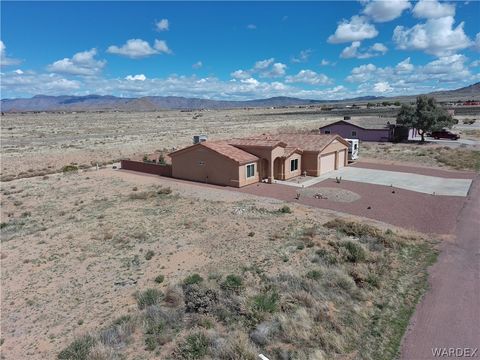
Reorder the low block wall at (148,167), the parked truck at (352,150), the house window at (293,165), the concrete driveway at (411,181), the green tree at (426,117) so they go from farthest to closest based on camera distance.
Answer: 1. the green tree at (426,117)
2. the parked truck at (352,150)
3. the low block wall at (148,167)
4. the house window at (293,165)
5. the concrete driveway at (411,181)

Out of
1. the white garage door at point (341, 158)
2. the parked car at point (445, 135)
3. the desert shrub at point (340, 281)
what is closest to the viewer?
the desert shrub at point (340, 281)

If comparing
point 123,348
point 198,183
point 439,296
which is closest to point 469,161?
point 198,183

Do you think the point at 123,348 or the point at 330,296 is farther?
the point at 330,296

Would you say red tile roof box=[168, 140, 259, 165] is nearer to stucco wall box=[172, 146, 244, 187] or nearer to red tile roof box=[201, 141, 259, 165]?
red tile roof box=[201, 141, 259, 165]

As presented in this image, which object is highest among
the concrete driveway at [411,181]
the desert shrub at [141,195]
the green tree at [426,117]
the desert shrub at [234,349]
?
the green tree at [426,117]

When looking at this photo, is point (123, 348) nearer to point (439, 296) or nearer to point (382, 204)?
point (439, 296)

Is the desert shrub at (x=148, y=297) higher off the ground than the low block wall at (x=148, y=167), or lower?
lower

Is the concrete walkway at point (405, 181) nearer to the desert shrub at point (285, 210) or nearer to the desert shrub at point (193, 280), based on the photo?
the desert shrub at point (285, 210)

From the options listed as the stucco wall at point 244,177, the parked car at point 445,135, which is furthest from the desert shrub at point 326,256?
the parked car at point 445,135

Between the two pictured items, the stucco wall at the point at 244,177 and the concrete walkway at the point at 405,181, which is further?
the stucco wall at the point at 244,177
